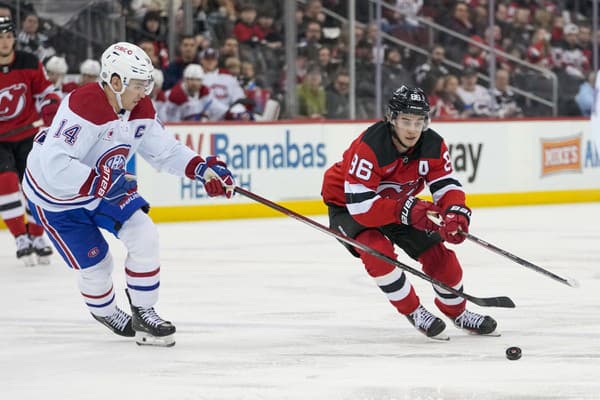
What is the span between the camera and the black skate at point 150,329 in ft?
14.3

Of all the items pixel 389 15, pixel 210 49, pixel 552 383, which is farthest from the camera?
pixel 389 15

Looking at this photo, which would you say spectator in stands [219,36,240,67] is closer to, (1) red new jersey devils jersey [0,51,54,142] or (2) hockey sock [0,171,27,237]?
(1) red new jersey devils jersey [0,51,54,142]

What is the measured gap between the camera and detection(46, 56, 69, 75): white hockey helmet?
28.8 feet

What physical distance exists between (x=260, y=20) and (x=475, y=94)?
2130mm

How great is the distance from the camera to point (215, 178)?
174 inches

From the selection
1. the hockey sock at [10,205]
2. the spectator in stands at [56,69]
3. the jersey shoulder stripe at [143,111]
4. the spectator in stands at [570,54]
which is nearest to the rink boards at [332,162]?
the spectator in stands at [56,69]

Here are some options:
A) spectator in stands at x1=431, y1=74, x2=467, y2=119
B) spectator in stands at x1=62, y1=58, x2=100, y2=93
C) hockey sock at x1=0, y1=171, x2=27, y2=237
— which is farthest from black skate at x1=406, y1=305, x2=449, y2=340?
spectator in stands at x1=431, y1=74, x2=467, y2=119

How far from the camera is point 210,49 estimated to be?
9484mm

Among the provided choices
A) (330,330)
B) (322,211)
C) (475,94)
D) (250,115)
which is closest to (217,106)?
(250,115)

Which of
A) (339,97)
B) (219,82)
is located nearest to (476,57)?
(339,97)

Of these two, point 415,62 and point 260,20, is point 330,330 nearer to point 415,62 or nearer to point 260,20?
point 260,20

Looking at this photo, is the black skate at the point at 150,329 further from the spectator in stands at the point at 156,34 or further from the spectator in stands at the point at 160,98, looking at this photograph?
the spectator in stands at the point at 156,34

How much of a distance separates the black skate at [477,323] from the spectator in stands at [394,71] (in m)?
5.89

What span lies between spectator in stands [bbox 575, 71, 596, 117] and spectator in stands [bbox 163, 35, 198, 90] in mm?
3771
